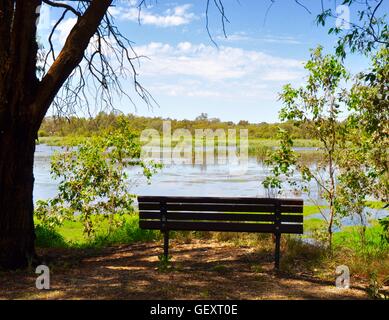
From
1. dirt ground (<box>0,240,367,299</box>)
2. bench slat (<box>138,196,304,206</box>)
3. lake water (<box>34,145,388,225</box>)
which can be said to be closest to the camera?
dirt ground (<box>0,240,367,299</box>)

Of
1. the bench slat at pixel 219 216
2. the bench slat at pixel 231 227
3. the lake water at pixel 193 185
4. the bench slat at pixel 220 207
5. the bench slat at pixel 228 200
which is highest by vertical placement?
the bench slat at pixel 228 200

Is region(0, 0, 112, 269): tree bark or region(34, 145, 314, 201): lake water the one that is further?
region(34, 145, 314, 201): lake water

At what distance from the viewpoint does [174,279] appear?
5.48 m

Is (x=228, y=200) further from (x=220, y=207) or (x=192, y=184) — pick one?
(x=192, y=184)

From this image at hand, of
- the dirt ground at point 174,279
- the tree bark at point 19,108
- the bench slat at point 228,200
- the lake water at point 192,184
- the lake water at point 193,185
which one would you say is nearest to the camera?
the dirt ground at point 174,279

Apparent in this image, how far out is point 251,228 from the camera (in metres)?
6.17

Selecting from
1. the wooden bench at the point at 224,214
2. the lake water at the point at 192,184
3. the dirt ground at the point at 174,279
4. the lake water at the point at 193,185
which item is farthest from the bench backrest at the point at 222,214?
the lake water at the point at 192,184

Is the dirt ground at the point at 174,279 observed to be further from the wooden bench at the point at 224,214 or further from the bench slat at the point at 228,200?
the bench slat at the point at 228,200

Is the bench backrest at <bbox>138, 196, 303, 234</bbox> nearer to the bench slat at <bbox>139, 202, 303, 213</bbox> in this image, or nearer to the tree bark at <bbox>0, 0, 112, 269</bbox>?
the bench slat at <bbox>139, 202, 303, 213</bbox>

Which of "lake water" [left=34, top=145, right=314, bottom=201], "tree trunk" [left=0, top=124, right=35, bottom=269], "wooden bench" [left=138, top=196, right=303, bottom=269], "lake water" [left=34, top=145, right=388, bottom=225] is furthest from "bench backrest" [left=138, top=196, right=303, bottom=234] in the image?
"lake water" [left=34, top=145, right=314, bottom=201]

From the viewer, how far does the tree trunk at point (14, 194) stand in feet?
20.6

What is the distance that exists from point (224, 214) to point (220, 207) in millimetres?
110

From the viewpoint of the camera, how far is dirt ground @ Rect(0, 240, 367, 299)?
491 cm
